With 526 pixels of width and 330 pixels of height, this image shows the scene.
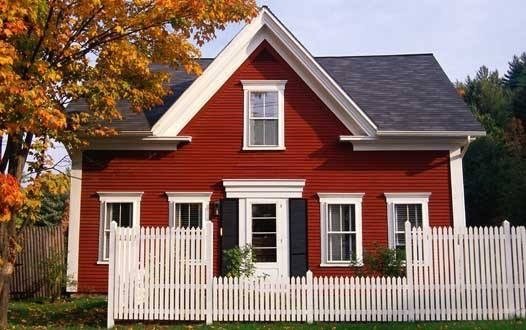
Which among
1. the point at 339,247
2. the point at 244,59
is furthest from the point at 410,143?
the point at 244,59

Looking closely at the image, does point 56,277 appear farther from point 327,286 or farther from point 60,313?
point 327,286

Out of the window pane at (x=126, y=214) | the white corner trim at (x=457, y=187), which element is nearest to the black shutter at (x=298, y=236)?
the white corner trim at (x=457, y=187)

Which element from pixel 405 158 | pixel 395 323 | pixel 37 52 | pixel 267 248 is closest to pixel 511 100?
pixel 405 158

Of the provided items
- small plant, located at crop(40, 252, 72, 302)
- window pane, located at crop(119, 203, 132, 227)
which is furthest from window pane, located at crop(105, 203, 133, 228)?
small plant, located at crop(40, 252, 72, 302)

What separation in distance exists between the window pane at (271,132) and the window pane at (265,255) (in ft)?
10.7

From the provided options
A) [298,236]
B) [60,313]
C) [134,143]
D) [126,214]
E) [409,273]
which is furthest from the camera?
[126,214]

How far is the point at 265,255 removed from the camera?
684 inches

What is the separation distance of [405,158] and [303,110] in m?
3.44

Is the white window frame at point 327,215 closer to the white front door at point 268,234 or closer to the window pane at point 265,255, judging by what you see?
the white front door at point 268,234

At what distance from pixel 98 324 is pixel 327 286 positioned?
4884mm

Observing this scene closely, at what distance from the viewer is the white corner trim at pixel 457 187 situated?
1755cm

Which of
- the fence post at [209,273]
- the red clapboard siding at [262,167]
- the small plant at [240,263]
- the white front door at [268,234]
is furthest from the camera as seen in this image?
the red clapboard siding at [262,167]

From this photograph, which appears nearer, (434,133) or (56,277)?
(434,133)

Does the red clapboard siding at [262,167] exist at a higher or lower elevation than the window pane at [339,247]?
higher
